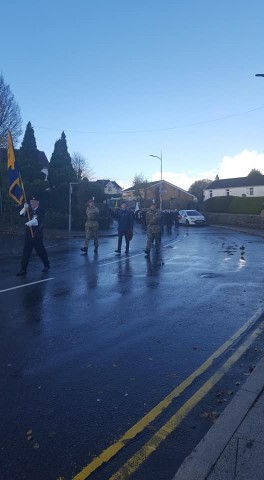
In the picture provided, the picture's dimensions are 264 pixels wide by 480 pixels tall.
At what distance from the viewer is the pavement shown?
2.64m

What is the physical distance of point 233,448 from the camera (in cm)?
290

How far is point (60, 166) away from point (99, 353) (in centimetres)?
3272

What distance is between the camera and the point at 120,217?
1455 cm

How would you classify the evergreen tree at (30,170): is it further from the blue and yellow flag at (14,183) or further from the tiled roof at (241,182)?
the tiled roof at (241,182)

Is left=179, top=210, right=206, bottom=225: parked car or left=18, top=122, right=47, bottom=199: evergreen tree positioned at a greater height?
left=18, top=122, right=47, bottom=199: evergreen tree

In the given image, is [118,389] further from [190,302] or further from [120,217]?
[120,217]

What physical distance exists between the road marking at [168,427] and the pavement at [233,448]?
291 mm

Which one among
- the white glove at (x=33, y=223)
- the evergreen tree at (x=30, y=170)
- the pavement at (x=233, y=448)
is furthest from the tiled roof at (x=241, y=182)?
the pavement at (x=233, y=448)

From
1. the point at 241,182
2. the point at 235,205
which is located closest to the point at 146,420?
the point at 235,205

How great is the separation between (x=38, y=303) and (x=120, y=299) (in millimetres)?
1519

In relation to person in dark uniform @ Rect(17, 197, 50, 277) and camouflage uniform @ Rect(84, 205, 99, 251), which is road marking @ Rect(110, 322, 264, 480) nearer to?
person in dark uniform @ Rect(17, 197, 50, 277)

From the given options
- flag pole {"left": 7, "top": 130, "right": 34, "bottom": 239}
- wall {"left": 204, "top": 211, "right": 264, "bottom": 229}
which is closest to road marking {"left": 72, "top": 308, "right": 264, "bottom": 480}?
flag pole {"left": 7, "top": 130, "right": 34, "bottom": 239}

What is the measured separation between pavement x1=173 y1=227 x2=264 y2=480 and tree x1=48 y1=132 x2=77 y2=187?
96.2ft

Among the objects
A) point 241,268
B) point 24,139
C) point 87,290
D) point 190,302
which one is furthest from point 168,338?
point 24,139
